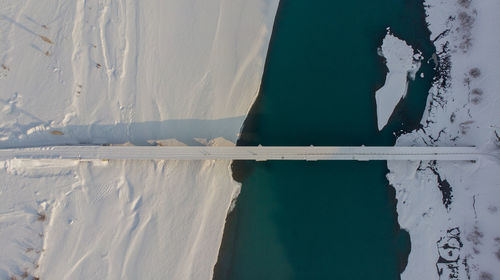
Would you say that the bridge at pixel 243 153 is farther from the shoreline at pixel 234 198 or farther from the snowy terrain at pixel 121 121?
the shoreline at pixel 234 198

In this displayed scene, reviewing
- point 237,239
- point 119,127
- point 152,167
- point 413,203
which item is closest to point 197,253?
point 237,239

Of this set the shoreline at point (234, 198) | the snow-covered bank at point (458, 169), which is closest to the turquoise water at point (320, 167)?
the shoreline at point (234, 198)

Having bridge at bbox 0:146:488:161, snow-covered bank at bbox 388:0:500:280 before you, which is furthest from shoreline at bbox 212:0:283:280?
snow-covered bank at bbox 388:0:500:280

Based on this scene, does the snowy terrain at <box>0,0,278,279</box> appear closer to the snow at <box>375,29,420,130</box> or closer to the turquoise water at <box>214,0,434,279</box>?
the turquoise water at <box>214,0,434,279</box>

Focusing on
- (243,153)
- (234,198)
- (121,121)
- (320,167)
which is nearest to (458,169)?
(320,167)

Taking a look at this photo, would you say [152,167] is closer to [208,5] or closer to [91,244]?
[91,244]

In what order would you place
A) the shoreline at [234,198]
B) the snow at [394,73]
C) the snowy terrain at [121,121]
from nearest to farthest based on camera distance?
the snowy terrain at [121,121]
the shoreline at [234,198]
the snow at [394,73]
